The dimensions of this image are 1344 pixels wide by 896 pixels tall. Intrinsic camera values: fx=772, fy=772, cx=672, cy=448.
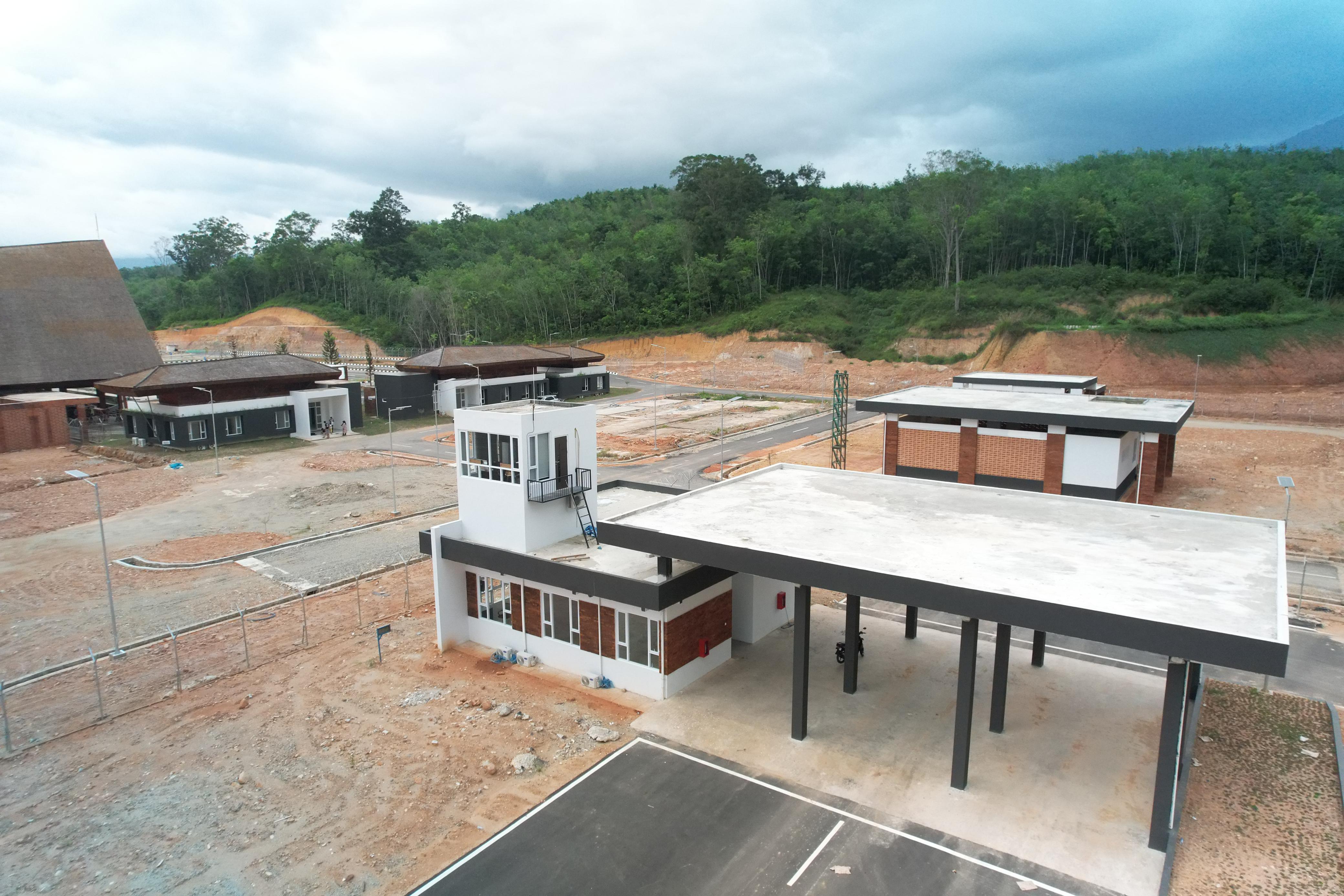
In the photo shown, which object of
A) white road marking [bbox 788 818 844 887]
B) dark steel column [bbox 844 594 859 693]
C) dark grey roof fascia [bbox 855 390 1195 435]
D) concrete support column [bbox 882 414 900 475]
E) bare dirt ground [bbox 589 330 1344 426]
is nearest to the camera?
white road marking [bbox 788 818 844 887]

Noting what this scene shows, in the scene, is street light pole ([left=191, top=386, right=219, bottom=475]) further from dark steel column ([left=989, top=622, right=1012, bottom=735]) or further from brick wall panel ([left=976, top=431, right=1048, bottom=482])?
dark steel column ([left=989, top=622, right=1012, bottom=735])

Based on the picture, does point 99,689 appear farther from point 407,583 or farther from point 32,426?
point 32,426

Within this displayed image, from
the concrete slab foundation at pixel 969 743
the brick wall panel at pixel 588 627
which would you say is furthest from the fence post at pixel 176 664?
the concrete slab foundation at pixel 969 743

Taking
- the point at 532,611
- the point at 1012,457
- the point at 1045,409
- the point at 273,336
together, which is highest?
the point at 273,336

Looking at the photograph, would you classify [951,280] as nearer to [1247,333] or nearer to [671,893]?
[1247,333]

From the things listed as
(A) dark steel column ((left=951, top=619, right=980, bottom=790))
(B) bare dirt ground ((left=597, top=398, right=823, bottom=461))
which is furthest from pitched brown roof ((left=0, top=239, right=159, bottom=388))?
(A) dark steel column ((left=951, top=619, right=980, bottom=790))

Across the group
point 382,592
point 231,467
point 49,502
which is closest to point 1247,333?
point 382,592

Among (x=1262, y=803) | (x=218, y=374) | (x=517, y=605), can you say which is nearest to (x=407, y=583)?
(x=517, y=605)
